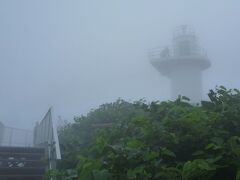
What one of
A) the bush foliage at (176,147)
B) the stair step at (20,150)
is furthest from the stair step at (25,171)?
the bush foliage at (176,147)

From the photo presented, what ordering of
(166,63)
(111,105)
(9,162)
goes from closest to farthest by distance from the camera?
(9,162), (111,105), (166,63)

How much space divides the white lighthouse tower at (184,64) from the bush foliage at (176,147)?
104 feet

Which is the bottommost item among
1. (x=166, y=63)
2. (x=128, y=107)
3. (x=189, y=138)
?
(x=189, y=138)

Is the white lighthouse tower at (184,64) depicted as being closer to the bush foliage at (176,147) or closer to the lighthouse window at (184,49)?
the lighthouse window at (184,49)

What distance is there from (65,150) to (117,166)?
13.8 ft

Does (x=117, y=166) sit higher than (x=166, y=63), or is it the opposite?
(x=166, y=63)

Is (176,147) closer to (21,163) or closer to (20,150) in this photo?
(21,163)

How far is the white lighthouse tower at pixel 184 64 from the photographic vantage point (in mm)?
35812

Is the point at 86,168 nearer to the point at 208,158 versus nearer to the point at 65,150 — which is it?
the point at 208,158

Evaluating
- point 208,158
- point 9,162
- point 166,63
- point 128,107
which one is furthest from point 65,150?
point 166,63

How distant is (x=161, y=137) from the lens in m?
3.31

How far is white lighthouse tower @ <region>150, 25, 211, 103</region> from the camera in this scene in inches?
1410

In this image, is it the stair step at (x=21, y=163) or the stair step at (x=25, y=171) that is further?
the stair step at (x=21, y=163)

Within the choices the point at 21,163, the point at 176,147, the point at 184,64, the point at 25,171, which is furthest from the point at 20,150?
the point at 184,64
